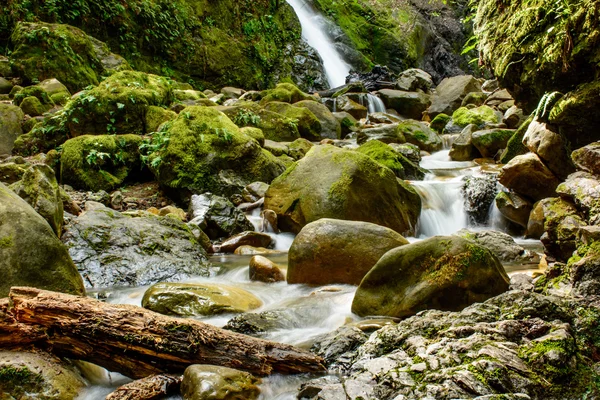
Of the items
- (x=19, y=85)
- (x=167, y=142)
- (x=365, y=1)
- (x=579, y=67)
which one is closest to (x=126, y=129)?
(x=167, y=142)

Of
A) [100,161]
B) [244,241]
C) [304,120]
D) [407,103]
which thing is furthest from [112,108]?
[407,103]

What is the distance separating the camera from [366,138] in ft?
43.8

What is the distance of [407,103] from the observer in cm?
1888

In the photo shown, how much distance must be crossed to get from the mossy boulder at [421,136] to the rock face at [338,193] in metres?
5.94

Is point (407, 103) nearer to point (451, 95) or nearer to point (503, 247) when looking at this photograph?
point (451, 95)

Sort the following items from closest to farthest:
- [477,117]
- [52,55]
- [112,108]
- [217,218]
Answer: [217,218] → [112,108] → [52,55] → [477,117]

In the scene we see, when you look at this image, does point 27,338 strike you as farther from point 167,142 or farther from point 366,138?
point 366,138

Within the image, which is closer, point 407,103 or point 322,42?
point 407,103

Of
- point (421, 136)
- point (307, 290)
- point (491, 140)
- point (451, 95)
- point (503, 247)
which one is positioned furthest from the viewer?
point (451, 95)

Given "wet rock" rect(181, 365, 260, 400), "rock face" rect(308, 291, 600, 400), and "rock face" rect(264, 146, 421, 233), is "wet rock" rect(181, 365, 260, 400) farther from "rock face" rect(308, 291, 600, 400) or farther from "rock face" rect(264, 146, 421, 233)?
"rock face" rect(264, 146, 421, 233)

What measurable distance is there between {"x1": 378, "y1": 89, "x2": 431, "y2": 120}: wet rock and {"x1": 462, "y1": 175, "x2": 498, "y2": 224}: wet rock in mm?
10757

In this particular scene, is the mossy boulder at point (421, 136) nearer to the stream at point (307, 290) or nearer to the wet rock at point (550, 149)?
the stream at point (307, 290)

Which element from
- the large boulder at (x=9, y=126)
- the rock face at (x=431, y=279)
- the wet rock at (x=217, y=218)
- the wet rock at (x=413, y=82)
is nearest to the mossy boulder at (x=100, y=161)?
the large boulder at (x=9, y=126)

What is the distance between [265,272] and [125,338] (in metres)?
2.91
